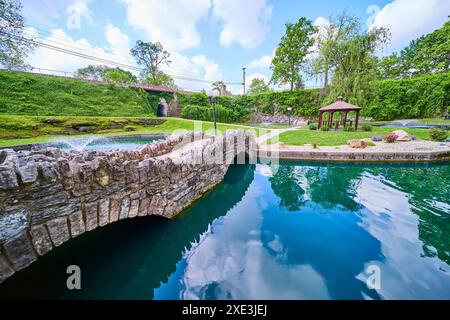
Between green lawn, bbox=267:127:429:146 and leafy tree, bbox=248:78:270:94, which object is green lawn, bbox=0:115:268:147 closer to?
green lawn, bbox=267:127:429:146

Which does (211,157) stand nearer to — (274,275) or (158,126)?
(274,275)

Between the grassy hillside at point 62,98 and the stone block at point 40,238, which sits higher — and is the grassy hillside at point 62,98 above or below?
above

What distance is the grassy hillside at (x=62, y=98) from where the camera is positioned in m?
16.3

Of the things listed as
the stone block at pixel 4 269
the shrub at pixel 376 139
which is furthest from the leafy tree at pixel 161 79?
the stone block at pixel 4 269

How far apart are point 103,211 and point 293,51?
1088 inches

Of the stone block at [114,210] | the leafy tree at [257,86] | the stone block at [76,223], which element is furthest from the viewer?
the leafy tree at [257,86]

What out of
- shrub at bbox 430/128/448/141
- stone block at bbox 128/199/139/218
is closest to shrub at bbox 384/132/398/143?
shrub at bbox 430/128/448/141

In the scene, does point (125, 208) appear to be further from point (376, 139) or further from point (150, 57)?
point (150, 57)

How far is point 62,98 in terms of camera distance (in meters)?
18.3

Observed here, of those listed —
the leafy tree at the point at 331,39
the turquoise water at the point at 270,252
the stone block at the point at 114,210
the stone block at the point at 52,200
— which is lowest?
the turquoise water at the point at 270,252

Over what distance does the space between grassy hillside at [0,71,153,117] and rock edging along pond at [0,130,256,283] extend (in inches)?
775

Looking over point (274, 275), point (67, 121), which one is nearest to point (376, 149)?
point (274, 275)

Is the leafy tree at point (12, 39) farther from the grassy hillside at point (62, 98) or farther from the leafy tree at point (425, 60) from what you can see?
the leafy tree at point (425, 60)

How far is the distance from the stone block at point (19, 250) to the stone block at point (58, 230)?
0.17 metres
